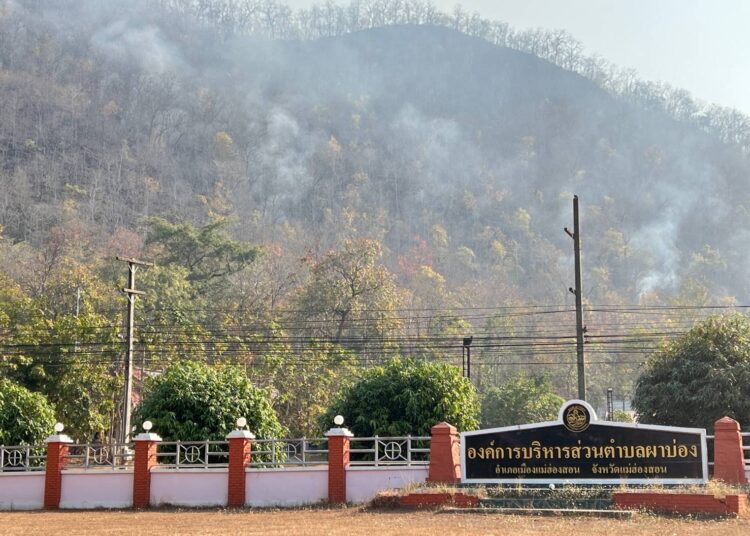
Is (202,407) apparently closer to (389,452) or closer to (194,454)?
(194,454)

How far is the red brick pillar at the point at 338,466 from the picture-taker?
74.8ft

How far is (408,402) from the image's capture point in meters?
28.9

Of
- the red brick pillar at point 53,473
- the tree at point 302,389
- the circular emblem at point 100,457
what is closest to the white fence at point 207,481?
the red brick pillar at point 53,473

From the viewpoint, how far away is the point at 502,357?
74312mm

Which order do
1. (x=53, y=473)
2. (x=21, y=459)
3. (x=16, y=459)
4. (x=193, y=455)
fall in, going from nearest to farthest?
(x=193, y=455)
(x=53, y=473)
(x=21, y=459)
(x=16, y=459)

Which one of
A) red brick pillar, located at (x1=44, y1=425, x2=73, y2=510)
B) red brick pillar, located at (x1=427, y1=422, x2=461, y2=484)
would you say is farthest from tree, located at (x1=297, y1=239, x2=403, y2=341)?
red brick pillar, located at (x1=427, y1=422, x2=461, y2=484)

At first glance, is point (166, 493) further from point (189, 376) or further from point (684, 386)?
point (684, 386)

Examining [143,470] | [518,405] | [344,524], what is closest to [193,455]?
[143,470]

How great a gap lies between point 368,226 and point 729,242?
7348 centimetres

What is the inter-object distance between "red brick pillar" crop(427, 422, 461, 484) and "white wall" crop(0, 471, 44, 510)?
34.6ft

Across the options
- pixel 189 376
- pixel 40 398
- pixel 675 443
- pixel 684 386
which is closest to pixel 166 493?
pixel 189 376

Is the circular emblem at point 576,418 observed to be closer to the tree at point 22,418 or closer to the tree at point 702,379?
the tree at point 702,379

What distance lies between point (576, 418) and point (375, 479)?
512 cm

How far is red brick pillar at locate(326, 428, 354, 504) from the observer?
74.8 feet
